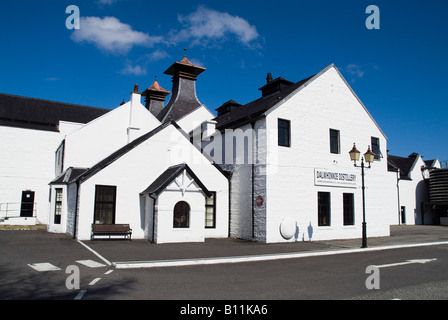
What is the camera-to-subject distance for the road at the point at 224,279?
712 centimetres

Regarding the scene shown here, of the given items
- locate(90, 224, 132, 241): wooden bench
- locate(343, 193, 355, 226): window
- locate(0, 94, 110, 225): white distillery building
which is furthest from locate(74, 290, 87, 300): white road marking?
locate(0, 94, 110, 225): white distillery building

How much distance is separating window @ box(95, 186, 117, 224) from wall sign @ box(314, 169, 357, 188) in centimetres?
1087

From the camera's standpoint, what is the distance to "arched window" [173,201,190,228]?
677 inches

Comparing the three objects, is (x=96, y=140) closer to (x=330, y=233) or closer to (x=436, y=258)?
(x=330, y=233)

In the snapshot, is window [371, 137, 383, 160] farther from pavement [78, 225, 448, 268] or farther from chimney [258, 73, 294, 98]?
pavement [78, 225, 448, 268]

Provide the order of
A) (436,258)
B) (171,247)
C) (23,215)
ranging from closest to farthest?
(436,258) → (171,247) → (23,215)

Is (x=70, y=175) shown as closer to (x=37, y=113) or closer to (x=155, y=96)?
(x=37, y=113)

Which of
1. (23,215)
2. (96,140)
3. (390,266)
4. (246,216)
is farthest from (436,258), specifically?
(23,215)

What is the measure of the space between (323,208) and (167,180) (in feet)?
Result: 30.1

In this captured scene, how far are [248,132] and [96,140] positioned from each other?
36.1 feet

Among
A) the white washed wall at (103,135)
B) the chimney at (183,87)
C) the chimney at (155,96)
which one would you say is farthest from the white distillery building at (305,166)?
the chimney at (155,96)

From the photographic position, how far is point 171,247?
589 inches

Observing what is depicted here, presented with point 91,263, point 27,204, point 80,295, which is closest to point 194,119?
point 27,204
